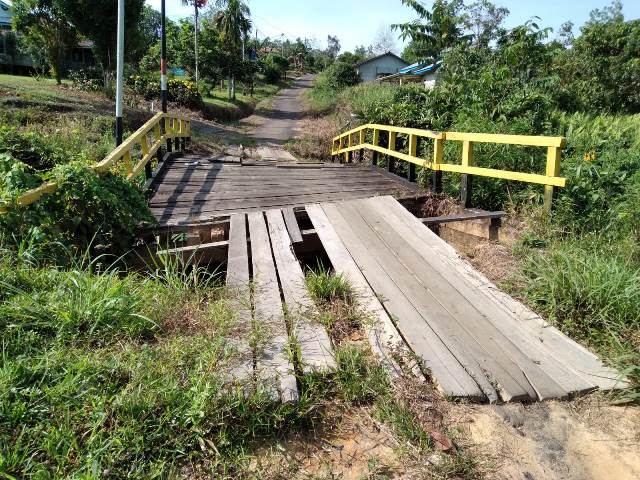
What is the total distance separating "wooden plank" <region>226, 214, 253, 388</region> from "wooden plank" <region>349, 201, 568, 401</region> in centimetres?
134

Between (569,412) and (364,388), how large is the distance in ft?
3.68

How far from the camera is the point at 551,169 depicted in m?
5.01

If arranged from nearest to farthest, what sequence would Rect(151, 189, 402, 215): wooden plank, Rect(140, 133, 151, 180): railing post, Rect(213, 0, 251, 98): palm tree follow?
Rect(151, 189, 402, 215): wooden plank < Rect(140, 133, 151, 180): railing post < Rect(213, 0, 251, 98): palm tree

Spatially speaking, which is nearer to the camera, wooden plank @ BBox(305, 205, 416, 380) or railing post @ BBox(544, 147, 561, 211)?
wooden plank @ BBox(305, 205, 416, 380)

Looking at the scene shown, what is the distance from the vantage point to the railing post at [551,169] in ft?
16.3

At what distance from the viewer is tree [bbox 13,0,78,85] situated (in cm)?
1998

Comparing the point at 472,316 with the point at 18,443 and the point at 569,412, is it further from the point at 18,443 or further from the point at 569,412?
the point at 18,443

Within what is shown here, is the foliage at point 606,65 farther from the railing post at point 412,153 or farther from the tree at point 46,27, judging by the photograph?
the tree at point 46,27

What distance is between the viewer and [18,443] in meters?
2.00

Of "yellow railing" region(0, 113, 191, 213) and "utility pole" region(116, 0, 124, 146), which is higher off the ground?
"utility pole" region(116, 0, 124, 146)

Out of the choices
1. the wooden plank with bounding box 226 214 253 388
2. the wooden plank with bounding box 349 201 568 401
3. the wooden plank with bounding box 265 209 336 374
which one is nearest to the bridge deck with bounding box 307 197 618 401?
the wooden plank with bounding box 349 201 568 401

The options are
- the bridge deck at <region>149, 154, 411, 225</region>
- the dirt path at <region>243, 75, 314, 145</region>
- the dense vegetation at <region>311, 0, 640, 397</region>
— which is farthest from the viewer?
the dirt path at <region>243, 75, 314, 145</region>

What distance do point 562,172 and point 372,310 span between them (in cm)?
347

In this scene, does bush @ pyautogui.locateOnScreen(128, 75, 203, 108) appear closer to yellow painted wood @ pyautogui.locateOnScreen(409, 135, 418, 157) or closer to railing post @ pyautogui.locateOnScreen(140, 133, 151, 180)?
railing post @ pyautogui.locateOnScreen(140, 133, 151, 180)
